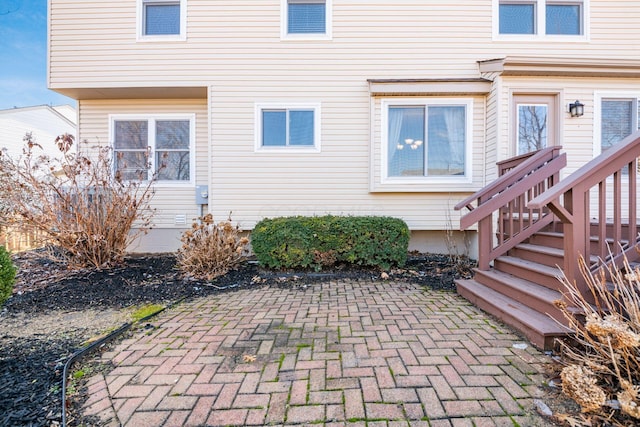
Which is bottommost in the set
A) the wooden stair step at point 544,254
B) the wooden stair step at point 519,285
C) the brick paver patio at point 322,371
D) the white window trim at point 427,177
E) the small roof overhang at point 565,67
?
the brick paver patio at point 322,371

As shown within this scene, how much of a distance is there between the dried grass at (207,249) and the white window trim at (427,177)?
3046mm

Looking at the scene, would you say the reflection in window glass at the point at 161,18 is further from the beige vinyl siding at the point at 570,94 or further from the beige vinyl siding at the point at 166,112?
the beige vinyl siding at the point at 570,94

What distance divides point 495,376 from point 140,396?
2447mm

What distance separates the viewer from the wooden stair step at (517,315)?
2.42 m

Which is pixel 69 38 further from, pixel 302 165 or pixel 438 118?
pixel 438 118

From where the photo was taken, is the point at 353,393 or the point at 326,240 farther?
the point at 326,240

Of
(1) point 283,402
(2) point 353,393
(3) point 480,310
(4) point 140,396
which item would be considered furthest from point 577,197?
(4) point 140,396

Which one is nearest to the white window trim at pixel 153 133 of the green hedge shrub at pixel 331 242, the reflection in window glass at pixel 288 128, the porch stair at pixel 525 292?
the reflection in window glass at pixel 288 128

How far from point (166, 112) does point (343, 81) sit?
156 inches

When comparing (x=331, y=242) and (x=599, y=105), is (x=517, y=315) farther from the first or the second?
(x=599, y=105)

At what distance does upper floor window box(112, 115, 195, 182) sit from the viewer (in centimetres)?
658

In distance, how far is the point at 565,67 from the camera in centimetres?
527

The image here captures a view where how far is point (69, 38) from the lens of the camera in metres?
6.11

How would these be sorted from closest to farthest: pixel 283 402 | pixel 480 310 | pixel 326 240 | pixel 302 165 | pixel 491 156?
pixel 283 402
pixel 480 310
pixel 326 240
pixel 491 156
pixel 302 165
